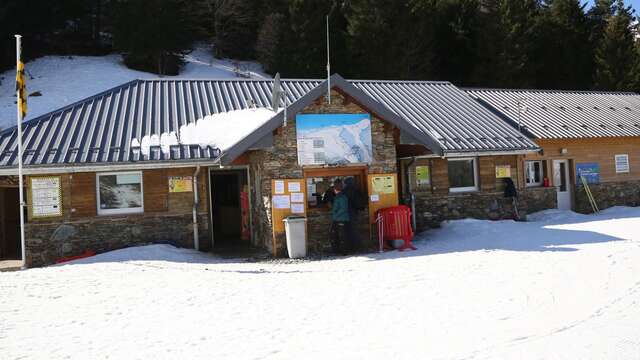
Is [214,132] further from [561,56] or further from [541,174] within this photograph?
[561,56]

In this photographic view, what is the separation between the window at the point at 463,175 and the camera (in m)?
16.8

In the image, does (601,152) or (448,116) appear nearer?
(448,116)

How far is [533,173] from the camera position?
62.3 feet

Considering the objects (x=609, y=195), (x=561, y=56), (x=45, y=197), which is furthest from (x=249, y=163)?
(x=561, y=56)

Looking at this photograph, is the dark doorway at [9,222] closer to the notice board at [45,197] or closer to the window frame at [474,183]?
the notice board at [45,197]

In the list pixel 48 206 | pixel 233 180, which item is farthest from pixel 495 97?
pixel 48 206

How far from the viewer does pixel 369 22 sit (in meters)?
36.3

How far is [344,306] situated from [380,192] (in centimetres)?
654

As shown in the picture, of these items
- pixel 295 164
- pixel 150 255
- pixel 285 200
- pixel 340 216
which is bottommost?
pixel 150 255

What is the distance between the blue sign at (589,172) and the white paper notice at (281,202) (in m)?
12.8

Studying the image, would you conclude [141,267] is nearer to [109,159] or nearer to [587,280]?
[109,159]

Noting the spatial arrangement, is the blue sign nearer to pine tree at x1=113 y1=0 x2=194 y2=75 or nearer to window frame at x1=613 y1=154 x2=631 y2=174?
window frame at x1=613 y1=154 x2=631 y2=174

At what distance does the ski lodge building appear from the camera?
1289cm

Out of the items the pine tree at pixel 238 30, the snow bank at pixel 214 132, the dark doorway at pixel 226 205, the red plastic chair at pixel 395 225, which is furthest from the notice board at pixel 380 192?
the pine tree at pixel 238 30
